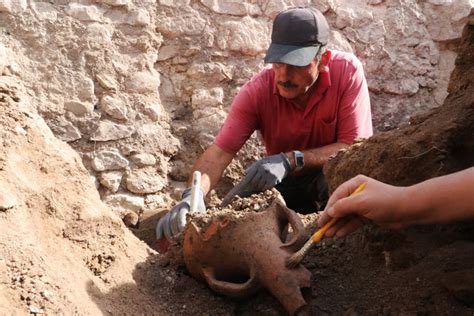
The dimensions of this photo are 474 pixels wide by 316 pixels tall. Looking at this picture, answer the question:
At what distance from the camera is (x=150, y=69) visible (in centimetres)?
341

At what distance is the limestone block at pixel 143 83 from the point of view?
3.35 m

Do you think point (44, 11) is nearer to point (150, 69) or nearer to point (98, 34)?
point (98, 34)

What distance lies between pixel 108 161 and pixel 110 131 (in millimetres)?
167

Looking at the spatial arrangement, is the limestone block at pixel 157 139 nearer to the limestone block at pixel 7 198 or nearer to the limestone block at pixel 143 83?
the limestone block at pixel 143 83

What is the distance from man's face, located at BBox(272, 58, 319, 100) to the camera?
9.37 ft

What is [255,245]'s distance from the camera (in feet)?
5.44

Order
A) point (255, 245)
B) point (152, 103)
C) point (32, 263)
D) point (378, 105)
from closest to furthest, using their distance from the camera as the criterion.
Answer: point (32, 263)
point (255, 245)
point (152, 103)
point (378, 105)

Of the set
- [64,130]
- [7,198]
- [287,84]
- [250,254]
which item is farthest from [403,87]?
[7,198]

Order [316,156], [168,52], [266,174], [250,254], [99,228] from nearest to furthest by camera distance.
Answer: [250,254] → [99,228] → [266,174] → [316,156] → [168,52]

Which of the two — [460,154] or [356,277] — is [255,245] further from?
[460,154]

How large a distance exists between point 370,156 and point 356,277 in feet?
1.17

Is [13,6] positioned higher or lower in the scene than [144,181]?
higher

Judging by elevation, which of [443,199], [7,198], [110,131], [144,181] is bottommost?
[144,181]

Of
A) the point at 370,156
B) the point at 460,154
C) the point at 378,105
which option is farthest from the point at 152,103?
the point at 460,154
